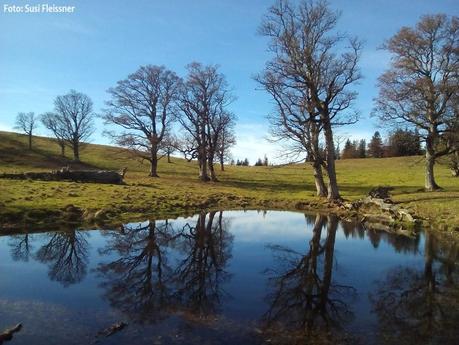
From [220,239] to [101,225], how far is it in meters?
6.67

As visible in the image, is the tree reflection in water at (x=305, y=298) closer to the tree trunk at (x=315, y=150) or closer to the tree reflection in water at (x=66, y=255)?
the tree reflection in water at (x=66, y=255)

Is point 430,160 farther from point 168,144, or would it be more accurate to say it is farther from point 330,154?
point 168,144

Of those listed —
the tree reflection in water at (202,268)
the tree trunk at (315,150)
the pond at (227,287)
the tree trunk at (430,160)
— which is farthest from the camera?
the tree trunk at (430,160)

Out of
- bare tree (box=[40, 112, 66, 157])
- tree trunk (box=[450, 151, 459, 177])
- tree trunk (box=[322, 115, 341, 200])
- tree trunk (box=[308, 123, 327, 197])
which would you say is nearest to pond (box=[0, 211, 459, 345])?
tree trunk (box=[322, 115, 341, 200])

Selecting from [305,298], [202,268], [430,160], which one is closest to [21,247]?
[202,268]

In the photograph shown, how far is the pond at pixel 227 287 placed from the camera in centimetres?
909

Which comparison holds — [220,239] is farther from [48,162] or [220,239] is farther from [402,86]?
[48,162]

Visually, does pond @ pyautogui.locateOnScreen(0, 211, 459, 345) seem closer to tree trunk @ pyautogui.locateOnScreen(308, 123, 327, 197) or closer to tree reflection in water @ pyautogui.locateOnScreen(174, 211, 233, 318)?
tree reflection in water @ pyautogui.locateOnScreen(174, 211, 233, 318)

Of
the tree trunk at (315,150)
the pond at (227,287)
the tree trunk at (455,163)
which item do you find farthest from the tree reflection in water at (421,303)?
the tree trunk at (455,163)

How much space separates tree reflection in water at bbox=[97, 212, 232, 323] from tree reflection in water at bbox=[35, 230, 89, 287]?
0.88 meters

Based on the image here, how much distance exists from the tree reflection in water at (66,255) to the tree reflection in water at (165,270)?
88 centimetres

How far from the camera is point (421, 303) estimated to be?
11211 millimetres

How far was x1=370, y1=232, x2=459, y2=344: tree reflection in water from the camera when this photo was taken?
912cm

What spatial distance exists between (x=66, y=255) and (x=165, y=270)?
14.8 ft
